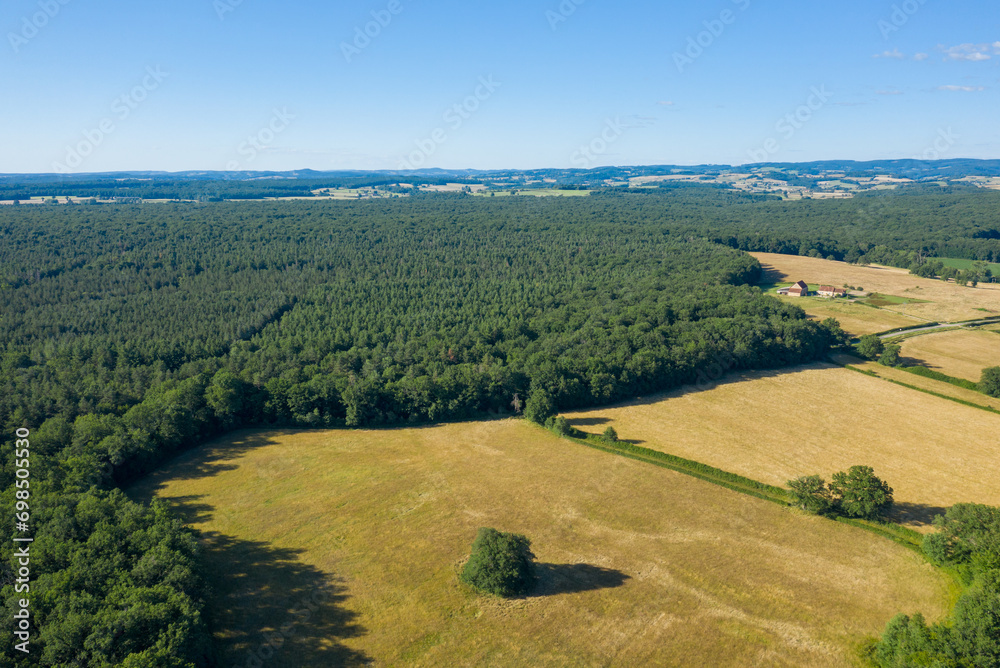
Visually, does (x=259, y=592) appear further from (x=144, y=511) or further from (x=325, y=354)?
(x=325, y=354)

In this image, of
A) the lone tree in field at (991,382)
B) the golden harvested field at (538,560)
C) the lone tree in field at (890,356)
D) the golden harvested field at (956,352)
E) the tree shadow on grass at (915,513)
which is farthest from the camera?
the lone tree in field at (890,356)

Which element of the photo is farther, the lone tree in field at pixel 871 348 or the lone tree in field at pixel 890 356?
the lone tree in field at pixel 871 348

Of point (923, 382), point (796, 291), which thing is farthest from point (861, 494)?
point (796, 291)

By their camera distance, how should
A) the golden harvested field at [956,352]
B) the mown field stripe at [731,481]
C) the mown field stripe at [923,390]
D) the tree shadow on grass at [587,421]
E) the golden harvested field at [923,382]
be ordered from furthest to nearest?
1. the golden harvested field at [956,352]
2. the golden harvested field at [923,382]
3. the mown field stripe at [923,390]
4. the tree shadow on grass at [587,421]
5. the mown field stripe at [731,481]

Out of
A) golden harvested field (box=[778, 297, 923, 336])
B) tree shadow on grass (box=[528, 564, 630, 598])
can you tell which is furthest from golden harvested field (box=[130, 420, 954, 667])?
golden harvested field (box=[778, 297, 923, 336])

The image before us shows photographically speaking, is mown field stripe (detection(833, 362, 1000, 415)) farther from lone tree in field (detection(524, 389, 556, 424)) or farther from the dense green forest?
lone tree in field (detection(524, 389, 556, 424))

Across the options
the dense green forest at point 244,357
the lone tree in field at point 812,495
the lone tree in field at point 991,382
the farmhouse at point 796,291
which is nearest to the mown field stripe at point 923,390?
the lone tree in field at point 991,382

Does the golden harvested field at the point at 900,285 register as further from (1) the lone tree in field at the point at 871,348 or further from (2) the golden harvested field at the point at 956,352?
(1) the lone tree in field at the point at 871,348
